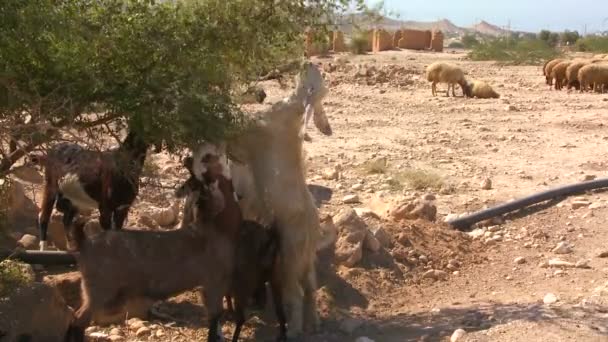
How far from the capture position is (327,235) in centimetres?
786

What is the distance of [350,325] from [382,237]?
203 centimetres

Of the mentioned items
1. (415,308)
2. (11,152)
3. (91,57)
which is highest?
(91,57)

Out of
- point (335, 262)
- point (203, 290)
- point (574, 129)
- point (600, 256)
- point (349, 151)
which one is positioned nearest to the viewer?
point (203, 290)

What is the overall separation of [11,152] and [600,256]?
5.50 meters

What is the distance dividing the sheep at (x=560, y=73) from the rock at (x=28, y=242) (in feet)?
71.2

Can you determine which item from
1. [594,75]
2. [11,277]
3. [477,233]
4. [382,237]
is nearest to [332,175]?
[477,233]

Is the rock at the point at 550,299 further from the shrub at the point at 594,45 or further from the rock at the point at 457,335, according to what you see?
the shrub at the point at 594,45

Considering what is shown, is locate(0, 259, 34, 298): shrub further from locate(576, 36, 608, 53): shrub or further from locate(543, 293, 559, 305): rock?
locate(576, 36, 608, 53): shrub

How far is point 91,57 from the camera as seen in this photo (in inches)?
220

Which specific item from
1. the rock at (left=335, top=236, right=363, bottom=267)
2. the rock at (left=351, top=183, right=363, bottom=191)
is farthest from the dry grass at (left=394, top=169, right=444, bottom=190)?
the rock at (left=335, top=236, right=363, bottom=267)

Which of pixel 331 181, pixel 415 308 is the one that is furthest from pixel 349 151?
pixel 415 308

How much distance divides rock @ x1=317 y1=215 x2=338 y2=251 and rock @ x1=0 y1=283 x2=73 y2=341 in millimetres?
2328

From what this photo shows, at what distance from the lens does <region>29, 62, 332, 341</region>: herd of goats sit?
5695 mm

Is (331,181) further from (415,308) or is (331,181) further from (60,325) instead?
(60,325)
